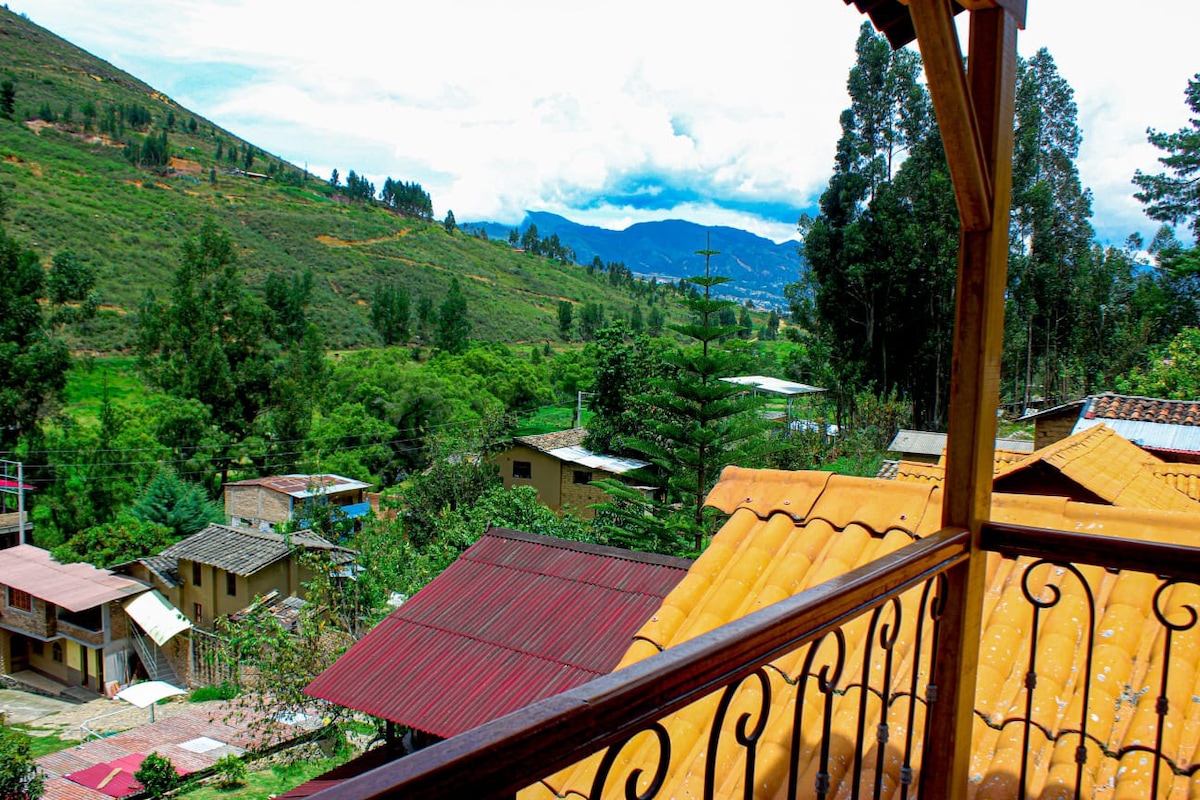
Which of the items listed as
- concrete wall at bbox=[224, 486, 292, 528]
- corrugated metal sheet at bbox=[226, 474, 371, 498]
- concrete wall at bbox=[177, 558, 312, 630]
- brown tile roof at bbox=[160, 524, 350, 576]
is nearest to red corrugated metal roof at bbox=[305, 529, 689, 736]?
brown tile roof at bbox=[160, 524, 350, 576]

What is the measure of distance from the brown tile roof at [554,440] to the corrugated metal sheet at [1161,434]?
12529 millimetres

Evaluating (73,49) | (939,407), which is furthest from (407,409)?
(73,49)

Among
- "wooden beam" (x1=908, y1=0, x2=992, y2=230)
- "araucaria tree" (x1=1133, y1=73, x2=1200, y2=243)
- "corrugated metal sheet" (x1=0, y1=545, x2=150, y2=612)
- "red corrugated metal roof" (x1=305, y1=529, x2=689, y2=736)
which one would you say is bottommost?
"corrugated metal sheet" (x1=0, y1=545, x2=150, y2=612)

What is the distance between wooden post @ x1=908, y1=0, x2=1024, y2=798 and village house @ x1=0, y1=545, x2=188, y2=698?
16.0m

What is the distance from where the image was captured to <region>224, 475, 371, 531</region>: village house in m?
19.7

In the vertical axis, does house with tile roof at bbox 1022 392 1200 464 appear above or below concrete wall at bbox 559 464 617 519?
above

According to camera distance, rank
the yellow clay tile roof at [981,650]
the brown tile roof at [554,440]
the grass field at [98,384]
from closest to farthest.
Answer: the yellow clay tile roof at [981,650] → the brown tile roof at [554,440] → the grass field at [98,384]

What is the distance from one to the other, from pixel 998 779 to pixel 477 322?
142 feet

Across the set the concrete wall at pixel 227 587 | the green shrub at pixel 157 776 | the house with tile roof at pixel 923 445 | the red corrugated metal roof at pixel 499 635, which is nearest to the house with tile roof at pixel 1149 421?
the house with tile roof at pixel 923 445

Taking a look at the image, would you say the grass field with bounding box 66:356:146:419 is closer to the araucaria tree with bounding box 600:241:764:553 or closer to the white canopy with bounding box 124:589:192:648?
the white canopy with bounding box 124:589:192:648

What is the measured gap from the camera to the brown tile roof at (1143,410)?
1055cm

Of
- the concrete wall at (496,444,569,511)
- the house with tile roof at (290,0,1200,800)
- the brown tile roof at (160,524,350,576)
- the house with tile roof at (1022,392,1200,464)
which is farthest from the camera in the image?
the concrete wall at (496,444,569,511)

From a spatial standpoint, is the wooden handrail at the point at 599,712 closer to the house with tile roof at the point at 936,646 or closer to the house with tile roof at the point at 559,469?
the house with tile roof at the point at 936,646

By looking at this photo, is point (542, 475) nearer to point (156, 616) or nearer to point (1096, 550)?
point (156, 616)
